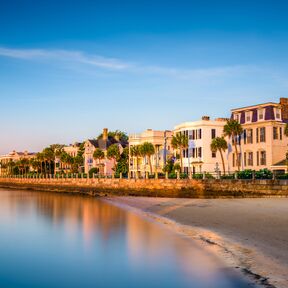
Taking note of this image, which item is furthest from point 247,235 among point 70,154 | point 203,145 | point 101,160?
point 70,154

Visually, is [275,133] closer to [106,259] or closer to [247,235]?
[247,235]

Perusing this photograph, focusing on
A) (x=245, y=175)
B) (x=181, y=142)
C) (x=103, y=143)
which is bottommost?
(x=245, y=175)

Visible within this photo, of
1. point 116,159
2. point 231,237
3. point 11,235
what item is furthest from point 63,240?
point 116,159

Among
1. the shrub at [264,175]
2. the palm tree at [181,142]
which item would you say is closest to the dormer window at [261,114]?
the palm tree at [181,142]

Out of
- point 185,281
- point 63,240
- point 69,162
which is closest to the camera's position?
point 185,281

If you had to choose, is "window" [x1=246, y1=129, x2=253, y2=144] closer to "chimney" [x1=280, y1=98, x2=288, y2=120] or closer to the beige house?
"chimney" [x1=280, y1=98, x2=288, y2=120]

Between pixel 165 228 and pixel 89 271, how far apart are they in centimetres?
1035

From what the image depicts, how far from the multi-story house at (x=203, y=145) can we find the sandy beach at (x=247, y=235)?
37990 millimetres

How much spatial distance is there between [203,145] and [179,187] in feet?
48.5

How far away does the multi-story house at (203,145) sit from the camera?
7019cm

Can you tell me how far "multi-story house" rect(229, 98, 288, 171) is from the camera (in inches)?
2356

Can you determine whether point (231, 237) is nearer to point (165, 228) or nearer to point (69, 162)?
point (165, 228)

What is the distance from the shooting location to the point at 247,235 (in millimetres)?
19594

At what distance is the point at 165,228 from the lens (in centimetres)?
2595
